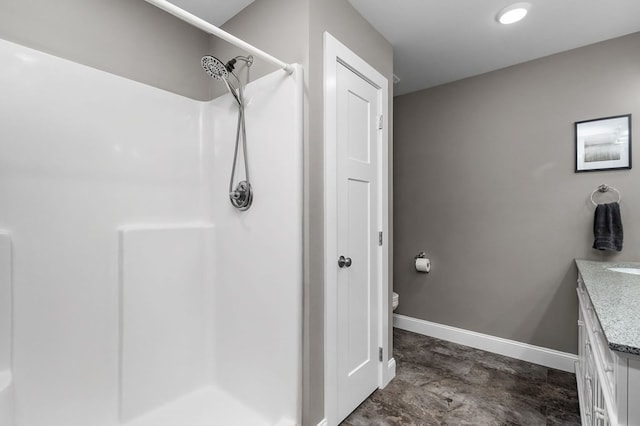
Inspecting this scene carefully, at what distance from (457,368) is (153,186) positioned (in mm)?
2521

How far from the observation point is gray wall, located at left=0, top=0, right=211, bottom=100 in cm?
137

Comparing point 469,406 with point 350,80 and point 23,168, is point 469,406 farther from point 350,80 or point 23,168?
point 23,168

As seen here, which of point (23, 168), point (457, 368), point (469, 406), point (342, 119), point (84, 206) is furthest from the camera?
point (457, 368)

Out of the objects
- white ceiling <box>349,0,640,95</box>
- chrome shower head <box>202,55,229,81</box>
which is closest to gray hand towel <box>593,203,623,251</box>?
white ceiling <box>349,0,640,95</box>

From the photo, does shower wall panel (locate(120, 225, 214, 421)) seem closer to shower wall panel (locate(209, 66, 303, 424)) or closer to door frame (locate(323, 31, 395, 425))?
shower wall panel (locate(209, 66, 303, 424))

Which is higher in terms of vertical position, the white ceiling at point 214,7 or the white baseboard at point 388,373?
the white ceiling at point 214,7

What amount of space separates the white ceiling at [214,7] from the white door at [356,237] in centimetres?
74

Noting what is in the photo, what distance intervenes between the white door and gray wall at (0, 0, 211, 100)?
3.35ft

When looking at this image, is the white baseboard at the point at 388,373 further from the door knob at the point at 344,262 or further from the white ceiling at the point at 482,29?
the white ceiling at the point at 482,29

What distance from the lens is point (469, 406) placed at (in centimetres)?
190

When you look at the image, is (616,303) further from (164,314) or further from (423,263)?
(164,314)

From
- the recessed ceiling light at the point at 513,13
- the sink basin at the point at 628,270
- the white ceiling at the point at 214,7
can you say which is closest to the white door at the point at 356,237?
the white ceiling at the point at 214,7

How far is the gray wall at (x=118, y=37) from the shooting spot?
137 cm

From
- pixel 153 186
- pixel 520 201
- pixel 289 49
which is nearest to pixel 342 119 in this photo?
pixel 289 49
